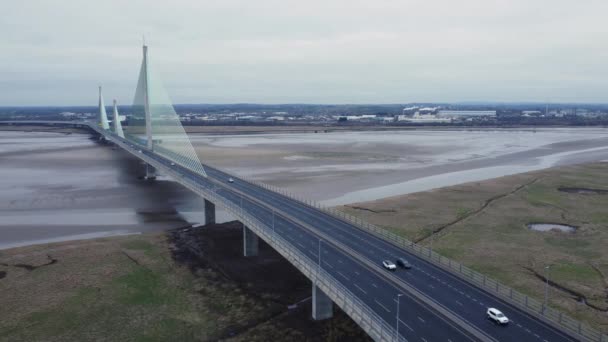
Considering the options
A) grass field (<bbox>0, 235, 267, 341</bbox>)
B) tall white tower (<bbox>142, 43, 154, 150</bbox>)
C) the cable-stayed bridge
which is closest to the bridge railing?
the cable-stayed bridge

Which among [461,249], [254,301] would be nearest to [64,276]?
[254,301]

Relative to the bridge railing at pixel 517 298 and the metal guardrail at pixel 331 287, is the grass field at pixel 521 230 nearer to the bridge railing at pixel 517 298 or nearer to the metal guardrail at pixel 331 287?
the bridge railing at pixel 517 298

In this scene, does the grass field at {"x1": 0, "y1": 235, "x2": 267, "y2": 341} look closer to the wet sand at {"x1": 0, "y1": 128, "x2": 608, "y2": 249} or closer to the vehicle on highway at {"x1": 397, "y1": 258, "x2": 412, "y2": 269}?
the wet sand at {"x1": 0, "y1": 128, "x2": 608, "y2": 249}

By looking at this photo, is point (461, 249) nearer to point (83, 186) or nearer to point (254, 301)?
point (254, 301)

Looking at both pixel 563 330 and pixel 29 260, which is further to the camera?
pixel 29 260

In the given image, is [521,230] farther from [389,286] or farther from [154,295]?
[154,295]
